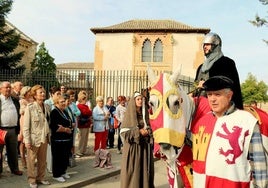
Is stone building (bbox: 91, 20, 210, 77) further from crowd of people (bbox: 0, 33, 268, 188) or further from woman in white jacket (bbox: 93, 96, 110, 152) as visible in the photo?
crowd of people (bbox: 0, 33, 268, 188)

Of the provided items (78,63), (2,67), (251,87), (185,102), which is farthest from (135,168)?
(78,63)

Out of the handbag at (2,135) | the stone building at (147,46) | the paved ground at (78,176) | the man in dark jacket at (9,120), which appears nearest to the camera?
the handbag at (2,135)

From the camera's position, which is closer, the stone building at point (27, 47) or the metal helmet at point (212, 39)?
the metal helmet at point (212, 39)

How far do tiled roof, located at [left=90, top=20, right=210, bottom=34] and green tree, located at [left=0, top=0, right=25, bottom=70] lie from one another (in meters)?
11.4

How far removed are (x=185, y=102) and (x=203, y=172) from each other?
884mm

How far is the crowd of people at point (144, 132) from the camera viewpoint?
2953 mm

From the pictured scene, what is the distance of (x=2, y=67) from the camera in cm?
2838

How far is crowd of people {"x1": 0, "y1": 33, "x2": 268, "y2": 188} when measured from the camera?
2.95 m

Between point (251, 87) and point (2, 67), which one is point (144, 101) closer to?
point (2, 67)

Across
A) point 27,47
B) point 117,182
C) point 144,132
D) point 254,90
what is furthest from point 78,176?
point 254,90

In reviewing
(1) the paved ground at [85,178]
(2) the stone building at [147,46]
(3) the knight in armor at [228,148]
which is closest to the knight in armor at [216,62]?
(3) the knight in armor at [228,148]

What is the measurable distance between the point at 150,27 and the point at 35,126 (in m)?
32.5

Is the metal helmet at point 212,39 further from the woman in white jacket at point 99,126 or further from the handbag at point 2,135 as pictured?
the woman in white jacket at point 99,126

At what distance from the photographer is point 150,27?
38.4 meters
